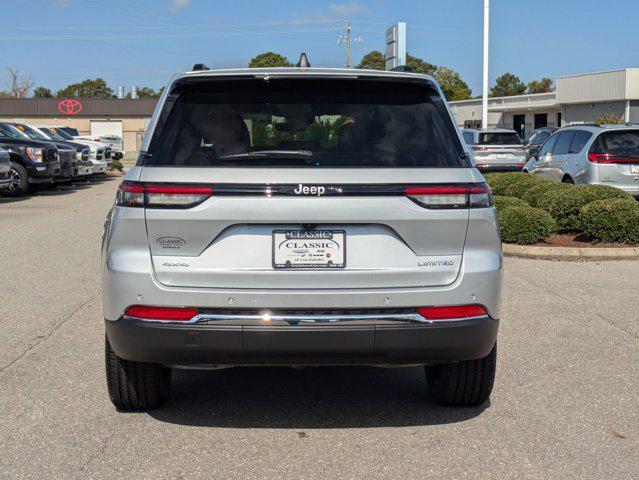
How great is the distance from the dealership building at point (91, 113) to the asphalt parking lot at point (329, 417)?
71029 millimetres

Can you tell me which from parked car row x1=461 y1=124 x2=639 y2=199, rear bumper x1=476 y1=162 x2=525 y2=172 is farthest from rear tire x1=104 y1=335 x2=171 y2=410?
rear bumper x1=476 y1=162 x2=525 y2=172

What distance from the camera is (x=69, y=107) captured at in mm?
75250

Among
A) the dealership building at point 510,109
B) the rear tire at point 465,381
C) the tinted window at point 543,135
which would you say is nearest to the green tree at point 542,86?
the dealership building at point 510,109

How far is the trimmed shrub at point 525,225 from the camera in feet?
35.3

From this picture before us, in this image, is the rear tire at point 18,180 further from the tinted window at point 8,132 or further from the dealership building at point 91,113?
the dealership building at point 91,113

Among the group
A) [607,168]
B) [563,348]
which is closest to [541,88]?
[607,168]

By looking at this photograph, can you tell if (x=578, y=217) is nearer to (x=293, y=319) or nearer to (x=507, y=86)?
(x=293, y=319)

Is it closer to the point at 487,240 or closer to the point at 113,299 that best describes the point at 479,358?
the point at 487,240

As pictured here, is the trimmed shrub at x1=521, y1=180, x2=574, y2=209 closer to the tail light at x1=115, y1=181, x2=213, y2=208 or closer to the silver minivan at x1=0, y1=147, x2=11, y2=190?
the tail light at x1=115, y1=181, x2=213, y2=208

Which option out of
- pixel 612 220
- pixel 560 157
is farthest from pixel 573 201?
pixel 560 157

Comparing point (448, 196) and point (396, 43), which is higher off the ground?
point (396, 43)

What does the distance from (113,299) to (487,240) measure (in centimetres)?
186

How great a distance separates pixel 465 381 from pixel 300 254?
136cm

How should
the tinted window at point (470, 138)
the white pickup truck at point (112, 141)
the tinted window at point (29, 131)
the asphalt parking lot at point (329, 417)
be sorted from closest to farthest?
the asphalt parking lot at point (329, 417) < the tinted window at point (29, 131) < the tinted window at point (470, 138) < the white pickup truck at point (112, 141)
